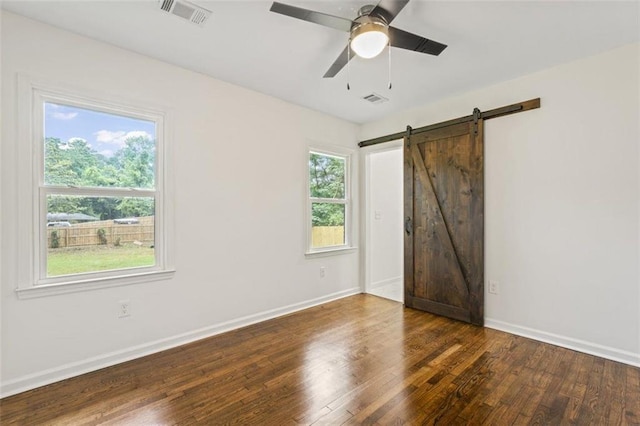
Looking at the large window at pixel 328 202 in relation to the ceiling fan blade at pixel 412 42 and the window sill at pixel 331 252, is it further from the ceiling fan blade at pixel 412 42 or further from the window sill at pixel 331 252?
the ceiling fan blade at pixel 412 42

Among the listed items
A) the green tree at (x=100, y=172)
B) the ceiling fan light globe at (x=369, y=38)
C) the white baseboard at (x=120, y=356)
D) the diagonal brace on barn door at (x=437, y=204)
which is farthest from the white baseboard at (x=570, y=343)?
the green tree at (x=100, y=172)

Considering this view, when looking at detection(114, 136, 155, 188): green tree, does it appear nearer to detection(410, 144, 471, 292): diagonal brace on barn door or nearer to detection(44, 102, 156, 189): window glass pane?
detection(44, 102, 156, 189): window glass pane

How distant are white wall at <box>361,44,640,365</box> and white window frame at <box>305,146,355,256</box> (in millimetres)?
1792

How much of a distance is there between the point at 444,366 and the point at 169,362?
7.26 ft

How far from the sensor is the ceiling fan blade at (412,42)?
74.8 inches

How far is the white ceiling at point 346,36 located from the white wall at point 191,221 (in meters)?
0.22

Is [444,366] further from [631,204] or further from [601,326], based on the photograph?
[631,204]

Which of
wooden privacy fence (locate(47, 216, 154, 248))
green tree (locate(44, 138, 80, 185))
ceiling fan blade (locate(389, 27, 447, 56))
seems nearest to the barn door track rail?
ceiling fan blade (locate(389, 27, 447, 56))

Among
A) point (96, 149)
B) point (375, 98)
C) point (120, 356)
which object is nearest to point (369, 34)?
point (375, 98)

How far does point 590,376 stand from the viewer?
2.24 metres

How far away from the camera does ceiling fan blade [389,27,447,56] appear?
6.23ft

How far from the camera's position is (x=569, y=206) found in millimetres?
2729

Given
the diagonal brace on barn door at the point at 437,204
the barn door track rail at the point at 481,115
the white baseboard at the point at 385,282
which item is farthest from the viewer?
the white baseboard at the point at 385,282

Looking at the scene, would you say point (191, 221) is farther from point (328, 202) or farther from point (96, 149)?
point (328, 202)
